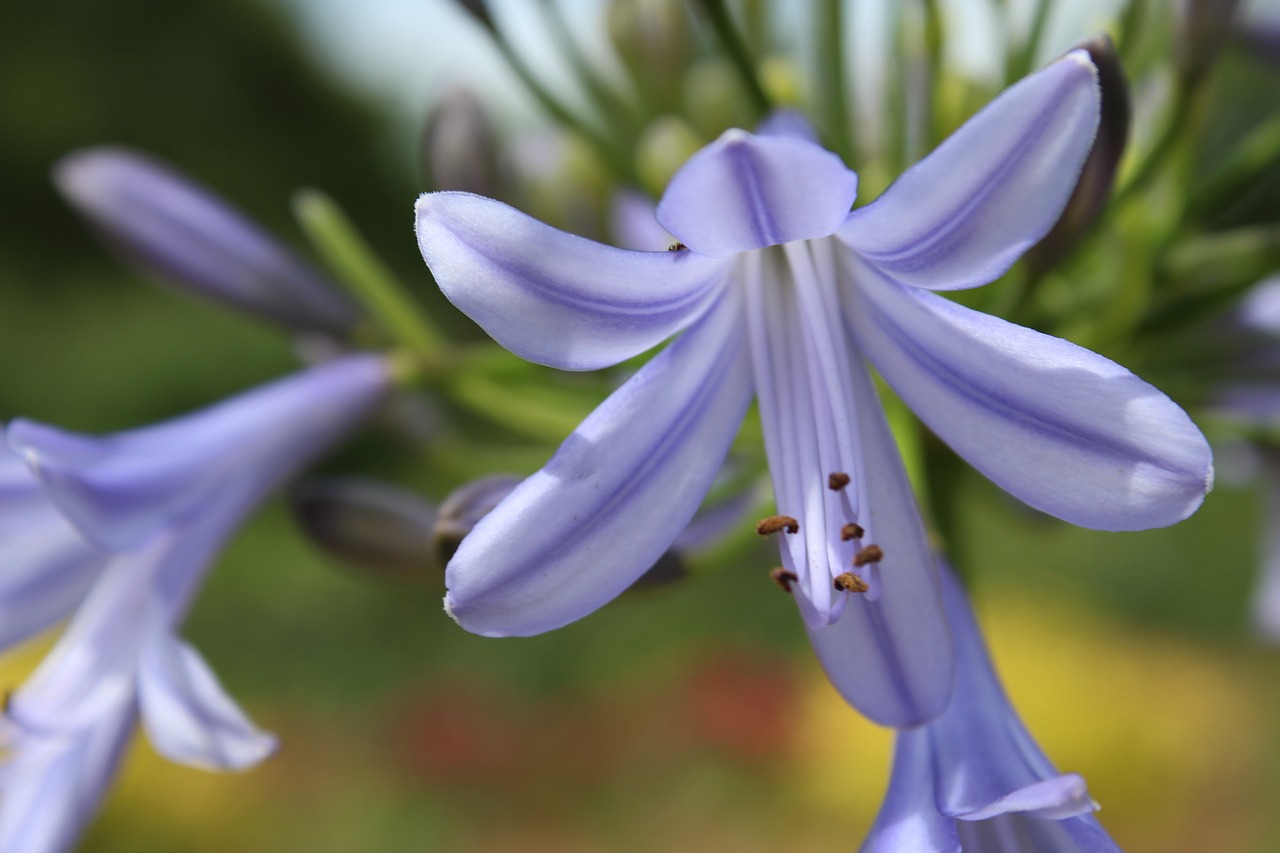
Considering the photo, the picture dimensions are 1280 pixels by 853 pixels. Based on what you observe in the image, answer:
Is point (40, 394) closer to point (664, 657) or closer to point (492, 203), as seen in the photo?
point (664, 657)

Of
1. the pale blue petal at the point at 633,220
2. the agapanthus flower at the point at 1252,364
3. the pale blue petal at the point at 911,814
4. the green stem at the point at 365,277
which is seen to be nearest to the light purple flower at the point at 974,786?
the pale blue petal at the point at 911,814

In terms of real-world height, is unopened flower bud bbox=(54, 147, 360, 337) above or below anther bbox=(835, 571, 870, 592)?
above

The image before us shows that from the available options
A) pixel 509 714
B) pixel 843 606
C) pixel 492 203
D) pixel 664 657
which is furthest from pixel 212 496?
pixel 664 657

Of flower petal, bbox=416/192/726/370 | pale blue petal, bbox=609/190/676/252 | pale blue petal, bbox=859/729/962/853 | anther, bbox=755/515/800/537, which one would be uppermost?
pale blue petal, bbox=609/190/676/252

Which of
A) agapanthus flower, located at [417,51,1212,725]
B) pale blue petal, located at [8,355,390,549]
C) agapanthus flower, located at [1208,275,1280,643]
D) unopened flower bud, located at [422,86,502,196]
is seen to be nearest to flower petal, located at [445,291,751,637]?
agapanthus flower, located at [417,51,1212,725]

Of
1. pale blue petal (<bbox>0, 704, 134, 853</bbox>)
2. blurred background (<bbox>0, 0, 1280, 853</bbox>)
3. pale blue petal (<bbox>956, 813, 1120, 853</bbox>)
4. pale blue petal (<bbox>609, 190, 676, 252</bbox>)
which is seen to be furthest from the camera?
blurred background (<bbox>0, 0, 1280, 853</bbox>)

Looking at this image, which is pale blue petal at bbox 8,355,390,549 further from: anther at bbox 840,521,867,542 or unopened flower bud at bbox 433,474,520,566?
anther at bbox 840,521,867,542

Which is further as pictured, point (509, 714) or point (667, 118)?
point (509, 714)

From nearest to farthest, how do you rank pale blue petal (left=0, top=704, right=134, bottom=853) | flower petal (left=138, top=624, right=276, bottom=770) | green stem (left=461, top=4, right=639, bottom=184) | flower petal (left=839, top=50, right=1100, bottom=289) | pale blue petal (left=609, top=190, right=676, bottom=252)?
flower petal (left=839, top=50, right=1100, bottom=289) < flower petal (left=138, top=624, right=276, bottom=770) < pale blue petal (left=0, top=704, right=134, bottom=853) < green stem (left=461, top=4, right=639, bottom=184) < pale blue petal (left=609, top=190, right=676, bottom=252)
